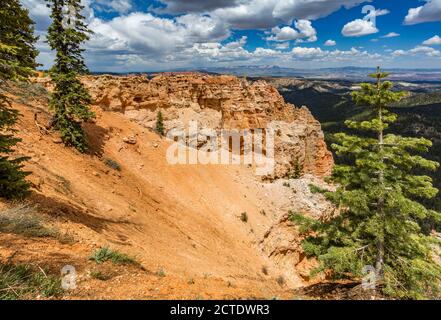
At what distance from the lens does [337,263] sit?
10.7 meters

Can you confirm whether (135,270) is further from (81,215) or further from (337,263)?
(337,263)

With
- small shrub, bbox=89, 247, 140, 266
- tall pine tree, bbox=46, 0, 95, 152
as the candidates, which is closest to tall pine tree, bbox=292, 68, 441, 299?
small shrub, bbox=89, 247, 140, 266

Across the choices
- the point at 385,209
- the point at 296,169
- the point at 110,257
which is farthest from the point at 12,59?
the point at 296,169

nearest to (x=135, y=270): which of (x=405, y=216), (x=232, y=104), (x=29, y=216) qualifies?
(x=29, y=216)

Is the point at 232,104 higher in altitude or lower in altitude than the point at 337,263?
higher

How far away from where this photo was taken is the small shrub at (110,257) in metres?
Answer: 8.80

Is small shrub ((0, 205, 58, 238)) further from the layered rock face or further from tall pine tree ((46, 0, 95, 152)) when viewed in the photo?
the layered rock face

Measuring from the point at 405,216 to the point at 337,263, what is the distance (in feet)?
10.0

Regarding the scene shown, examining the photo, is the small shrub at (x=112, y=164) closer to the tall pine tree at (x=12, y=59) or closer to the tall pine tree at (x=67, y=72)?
the tall pine tree at (x=67, y=72)

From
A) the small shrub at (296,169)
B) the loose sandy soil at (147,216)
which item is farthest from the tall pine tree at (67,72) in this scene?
the small shrub at (296,169)

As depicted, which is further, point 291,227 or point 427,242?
point 291,227

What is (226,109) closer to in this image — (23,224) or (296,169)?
(296,169)

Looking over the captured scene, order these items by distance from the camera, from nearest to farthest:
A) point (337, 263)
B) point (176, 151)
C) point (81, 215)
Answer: point (337, 263) → point (81, 215) → point (176, 151)

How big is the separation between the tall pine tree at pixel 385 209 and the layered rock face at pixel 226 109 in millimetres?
30270
